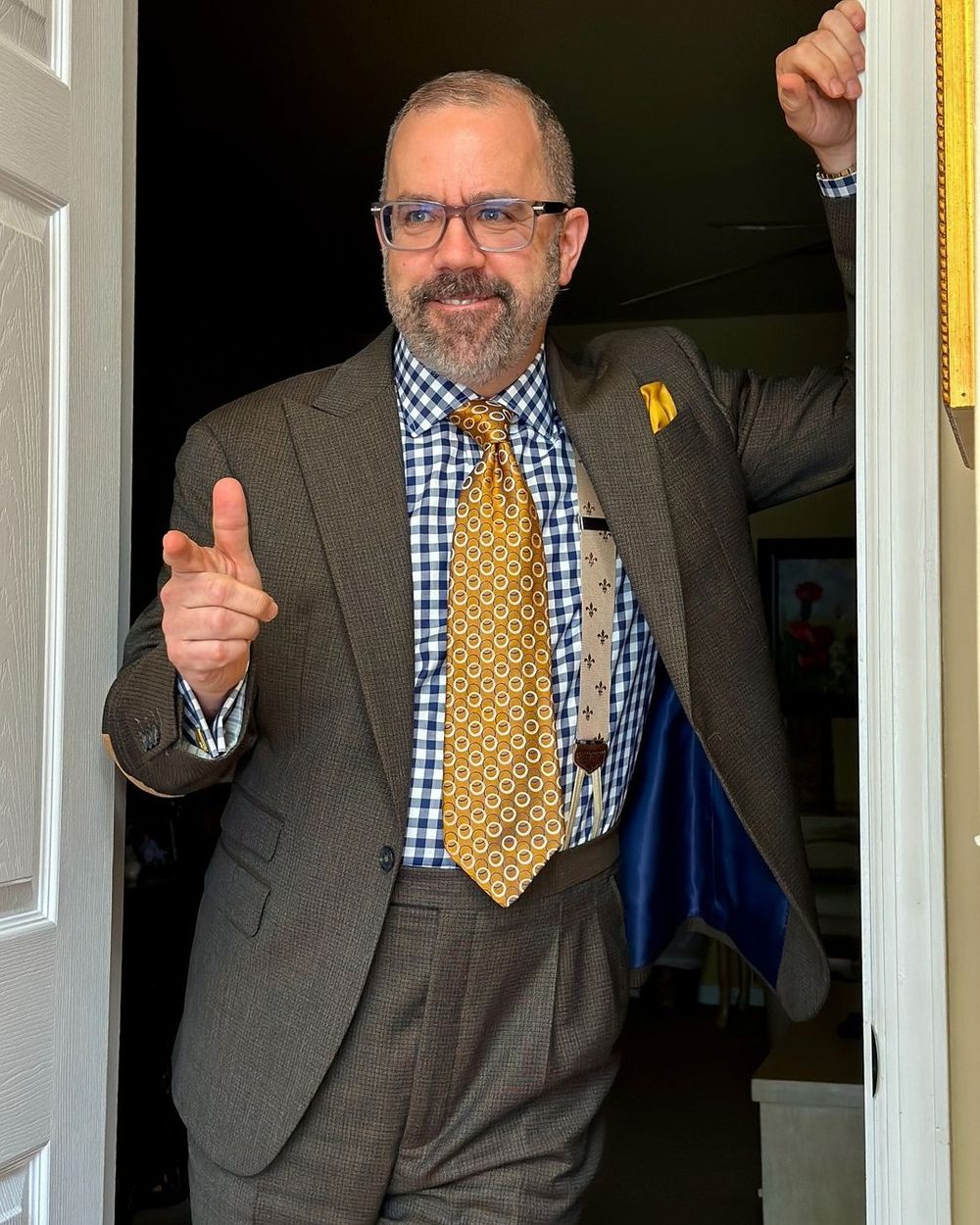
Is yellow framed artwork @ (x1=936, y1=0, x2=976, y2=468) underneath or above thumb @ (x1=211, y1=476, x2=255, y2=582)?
above

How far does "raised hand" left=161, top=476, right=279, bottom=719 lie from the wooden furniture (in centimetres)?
206

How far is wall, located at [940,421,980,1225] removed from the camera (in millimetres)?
1125

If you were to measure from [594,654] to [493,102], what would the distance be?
724 millimetres

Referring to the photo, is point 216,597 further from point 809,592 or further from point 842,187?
point 809,592

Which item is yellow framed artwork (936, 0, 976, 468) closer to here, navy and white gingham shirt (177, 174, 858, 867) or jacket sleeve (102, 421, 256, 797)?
navy and white gingham shirt (177, 174, 858, 867)

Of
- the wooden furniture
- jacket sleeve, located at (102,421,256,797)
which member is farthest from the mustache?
the wooden furniture

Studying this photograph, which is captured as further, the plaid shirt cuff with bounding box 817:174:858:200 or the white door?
the plaid shirt cuff with bounding box 817:174:858:200

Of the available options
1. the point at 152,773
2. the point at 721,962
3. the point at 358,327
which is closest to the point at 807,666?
the point at 721,962

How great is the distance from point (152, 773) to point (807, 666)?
19.6 ft

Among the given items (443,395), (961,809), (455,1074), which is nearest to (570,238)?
(443,395)

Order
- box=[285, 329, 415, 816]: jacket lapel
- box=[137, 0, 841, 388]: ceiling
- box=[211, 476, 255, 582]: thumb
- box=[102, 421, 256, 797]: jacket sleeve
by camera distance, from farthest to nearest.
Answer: box=[137, 0, 841, 388]: ceiling → box=[285, 329, 415, 816]: jacket lapel → box=[102, 421, 256, 797]: jacket sleeve → box=[211, 476, 255, 582]: thumb

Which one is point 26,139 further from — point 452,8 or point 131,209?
point 452,8

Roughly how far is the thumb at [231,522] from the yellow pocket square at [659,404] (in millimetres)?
608

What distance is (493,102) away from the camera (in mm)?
1734
